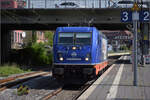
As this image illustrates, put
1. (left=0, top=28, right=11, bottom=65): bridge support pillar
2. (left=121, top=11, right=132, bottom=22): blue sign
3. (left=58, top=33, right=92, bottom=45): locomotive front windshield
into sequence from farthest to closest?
(left=0, top=28, right=11, bottom=65): bridge support pillar
(left=58, top=33, right=92, bottom=45): locomotive front windshield
(left=121, top=11, right=132, bottom=22): blue sign

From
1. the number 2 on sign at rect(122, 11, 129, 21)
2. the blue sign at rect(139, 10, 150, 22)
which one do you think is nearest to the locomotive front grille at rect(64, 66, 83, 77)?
the number 2 on sign at rect(122, 11, 129, 21)

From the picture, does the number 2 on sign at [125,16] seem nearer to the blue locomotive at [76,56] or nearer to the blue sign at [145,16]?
the blue sign at [145,16]

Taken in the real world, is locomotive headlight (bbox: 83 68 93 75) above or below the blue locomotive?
below

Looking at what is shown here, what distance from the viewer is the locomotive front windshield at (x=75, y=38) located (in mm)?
13219

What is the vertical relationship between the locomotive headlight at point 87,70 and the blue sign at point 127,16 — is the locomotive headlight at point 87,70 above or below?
below

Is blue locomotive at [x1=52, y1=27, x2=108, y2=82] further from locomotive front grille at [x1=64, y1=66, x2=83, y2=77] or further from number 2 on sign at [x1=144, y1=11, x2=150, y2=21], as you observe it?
number 2 on sign at [x1=144, y1=11, x2=150, y2=21]

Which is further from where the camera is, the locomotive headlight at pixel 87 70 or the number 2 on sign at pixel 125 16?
the locomotive headlight at pixel 87 70

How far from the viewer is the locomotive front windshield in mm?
13219

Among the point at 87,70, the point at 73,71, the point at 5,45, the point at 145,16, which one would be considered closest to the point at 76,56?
the point at 73,71

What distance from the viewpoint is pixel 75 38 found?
13352 millimetres

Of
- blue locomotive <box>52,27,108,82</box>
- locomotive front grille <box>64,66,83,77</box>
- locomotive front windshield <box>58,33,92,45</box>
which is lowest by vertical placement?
locomotive front grille <box>64,66,83,77</box>

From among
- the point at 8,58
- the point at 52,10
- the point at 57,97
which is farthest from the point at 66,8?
the point at 57,97

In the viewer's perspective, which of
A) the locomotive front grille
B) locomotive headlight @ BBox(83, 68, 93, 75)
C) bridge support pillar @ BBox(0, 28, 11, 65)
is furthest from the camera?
bridge support pillar @ BBox(0, 28, 11, 65)

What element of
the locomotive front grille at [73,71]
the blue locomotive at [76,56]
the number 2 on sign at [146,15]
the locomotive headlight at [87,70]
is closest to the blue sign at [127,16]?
the number 2 on sign at [146,15]
